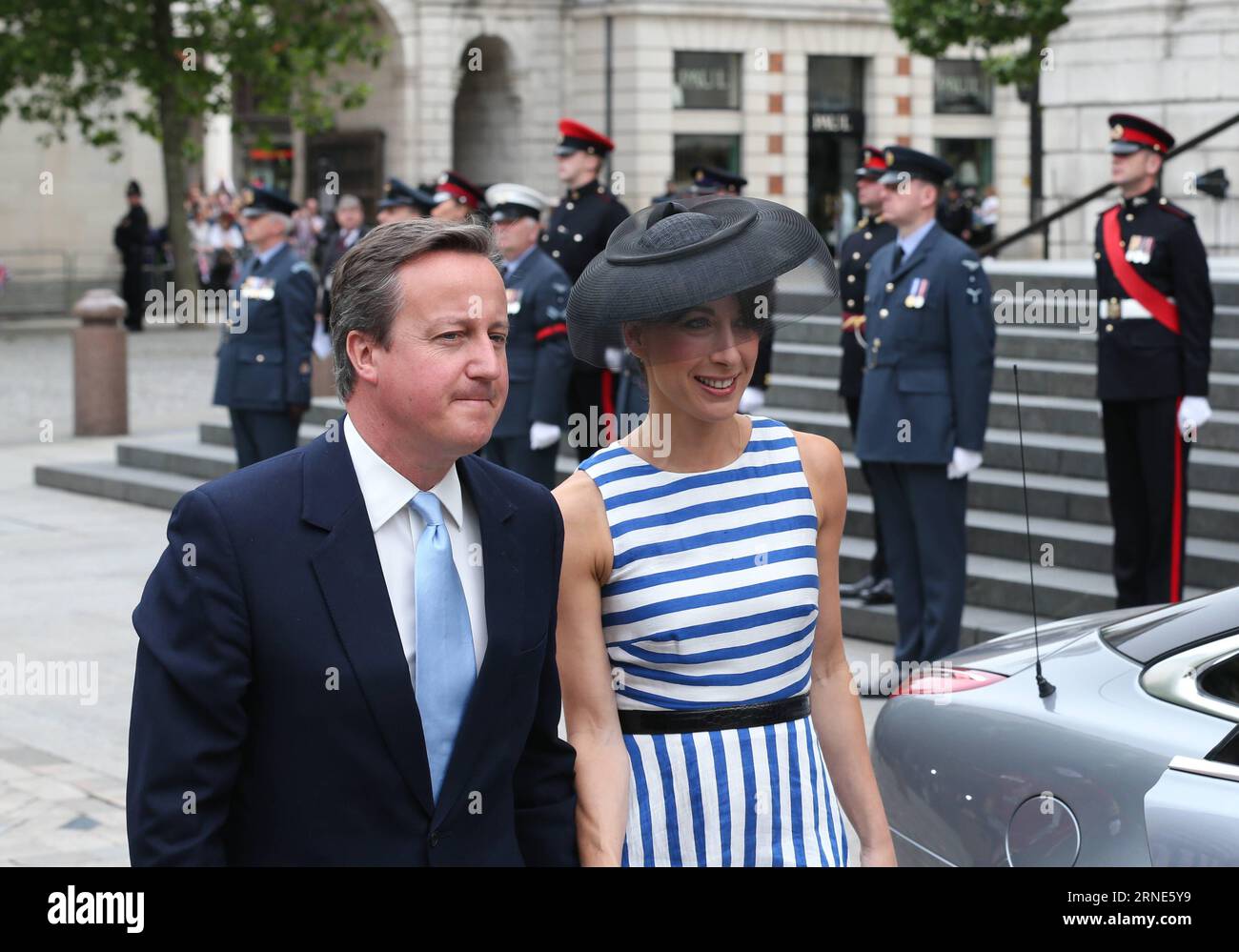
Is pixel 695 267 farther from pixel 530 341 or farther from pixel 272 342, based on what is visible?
pixel 272 342

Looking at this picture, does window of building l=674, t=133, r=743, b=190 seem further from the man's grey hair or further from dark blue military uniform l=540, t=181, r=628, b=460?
the man's grey hair

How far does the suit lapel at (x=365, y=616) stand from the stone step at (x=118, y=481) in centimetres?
1141

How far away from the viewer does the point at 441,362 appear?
247 centimetres

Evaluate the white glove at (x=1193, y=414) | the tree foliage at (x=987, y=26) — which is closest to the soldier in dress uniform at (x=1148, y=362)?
the white glove at (x=1193, y=414)

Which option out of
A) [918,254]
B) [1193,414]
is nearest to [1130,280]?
[1193,414]

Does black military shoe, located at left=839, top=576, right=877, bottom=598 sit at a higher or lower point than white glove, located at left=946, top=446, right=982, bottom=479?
lower

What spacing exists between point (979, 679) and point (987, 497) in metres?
5.85

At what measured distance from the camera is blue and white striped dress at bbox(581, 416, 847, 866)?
2979 millimetres

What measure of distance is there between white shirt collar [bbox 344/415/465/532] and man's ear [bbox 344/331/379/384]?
3.2 inches

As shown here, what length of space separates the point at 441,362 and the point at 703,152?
39.0 meters

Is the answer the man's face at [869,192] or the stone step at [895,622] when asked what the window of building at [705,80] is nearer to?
the man's face at [869,192]

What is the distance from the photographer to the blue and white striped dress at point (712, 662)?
2.98 meters

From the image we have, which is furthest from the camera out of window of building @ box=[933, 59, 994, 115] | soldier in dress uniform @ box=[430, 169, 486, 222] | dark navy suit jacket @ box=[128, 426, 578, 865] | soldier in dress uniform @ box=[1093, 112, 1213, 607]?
window of building @ box=[933, 59, 994, 115]

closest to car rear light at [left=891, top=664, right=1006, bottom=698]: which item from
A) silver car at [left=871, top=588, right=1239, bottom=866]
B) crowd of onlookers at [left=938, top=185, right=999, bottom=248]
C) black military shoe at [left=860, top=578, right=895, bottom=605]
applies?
silver car at [left=871, top=588, right=1239, bottom=866]
